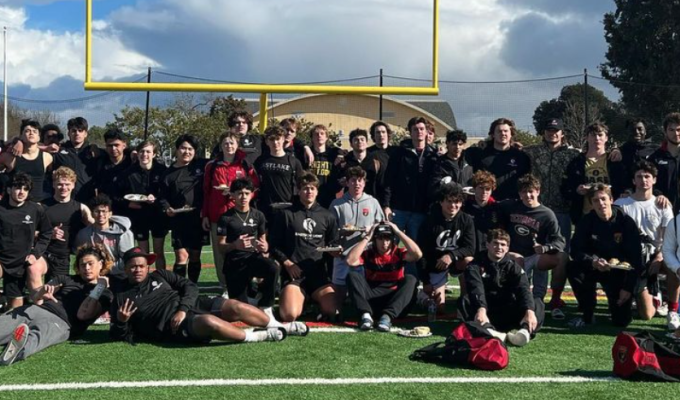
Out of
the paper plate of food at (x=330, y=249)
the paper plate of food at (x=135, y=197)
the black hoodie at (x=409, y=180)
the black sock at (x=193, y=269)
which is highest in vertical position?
the black hoodie at (x=409, y=180)

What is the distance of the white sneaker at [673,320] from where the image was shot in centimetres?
701

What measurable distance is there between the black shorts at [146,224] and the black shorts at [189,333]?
2.68 metres

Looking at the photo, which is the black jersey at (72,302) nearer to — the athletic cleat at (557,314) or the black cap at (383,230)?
the black cap at (383,230)

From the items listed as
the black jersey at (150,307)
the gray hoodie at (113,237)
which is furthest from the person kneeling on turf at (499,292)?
the gray hoodie at (113,237)

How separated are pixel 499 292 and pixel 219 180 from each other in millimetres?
3176

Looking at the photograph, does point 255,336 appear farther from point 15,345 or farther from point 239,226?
point 15,345

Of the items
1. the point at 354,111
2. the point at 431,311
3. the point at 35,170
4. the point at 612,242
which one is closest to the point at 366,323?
the point at 431,311

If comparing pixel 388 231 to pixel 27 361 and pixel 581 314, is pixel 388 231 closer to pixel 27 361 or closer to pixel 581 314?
pixel 581 314

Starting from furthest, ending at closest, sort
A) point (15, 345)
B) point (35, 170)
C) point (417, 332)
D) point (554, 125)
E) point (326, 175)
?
point (326, 175) < point (35, 170) < point (554, 125) < point (417, 332) < point (15, 345)

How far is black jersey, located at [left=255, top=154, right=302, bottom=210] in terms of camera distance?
27.2ft

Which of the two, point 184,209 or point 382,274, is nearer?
point 382,274

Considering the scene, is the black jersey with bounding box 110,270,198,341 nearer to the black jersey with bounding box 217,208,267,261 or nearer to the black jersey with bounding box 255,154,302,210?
the black jersey with bounding box 217,208,267,261

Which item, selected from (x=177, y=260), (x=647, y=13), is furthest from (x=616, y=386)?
(x=647, y=13)

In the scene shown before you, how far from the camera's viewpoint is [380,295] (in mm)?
7316
